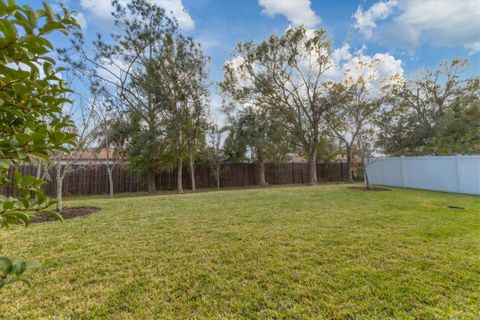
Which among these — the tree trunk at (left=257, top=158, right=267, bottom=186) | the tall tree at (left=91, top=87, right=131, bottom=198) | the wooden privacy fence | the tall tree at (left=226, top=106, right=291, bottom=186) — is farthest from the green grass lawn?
the tree trunk at (left=257, top=158, right=267, bottom=186)

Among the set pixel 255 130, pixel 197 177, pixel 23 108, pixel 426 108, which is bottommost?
pixel 197 177

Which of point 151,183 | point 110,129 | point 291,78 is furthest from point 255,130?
point 110,129

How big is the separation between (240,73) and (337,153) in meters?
11.4

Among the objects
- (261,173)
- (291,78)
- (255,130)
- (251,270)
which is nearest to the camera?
(251,270)

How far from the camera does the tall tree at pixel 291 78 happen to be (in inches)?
537

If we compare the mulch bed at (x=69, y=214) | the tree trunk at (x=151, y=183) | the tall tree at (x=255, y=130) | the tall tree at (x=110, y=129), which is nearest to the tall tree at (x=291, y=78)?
the tall tree at (x=255, y=130)

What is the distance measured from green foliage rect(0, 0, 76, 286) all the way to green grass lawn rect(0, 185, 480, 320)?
1.33 metres

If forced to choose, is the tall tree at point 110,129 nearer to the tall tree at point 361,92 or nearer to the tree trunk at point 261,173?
the tree trunk at point 261,173

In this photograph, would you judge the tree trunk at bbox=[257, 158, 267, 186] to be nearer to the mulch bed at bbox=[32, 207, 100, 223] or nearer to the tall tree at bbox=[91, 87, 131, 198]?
the tall tree at bbox=[91, 87, 131, 198]

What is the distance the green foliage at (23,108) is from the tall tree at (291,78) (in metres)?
14.5

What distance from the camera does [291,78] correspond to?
48.3 feet

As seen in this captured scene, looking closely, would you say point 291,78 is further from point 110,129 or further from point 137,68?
point 110,129

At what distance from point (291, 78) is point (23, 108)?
15.3 metres

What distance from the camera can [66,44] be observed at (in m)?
10.3
